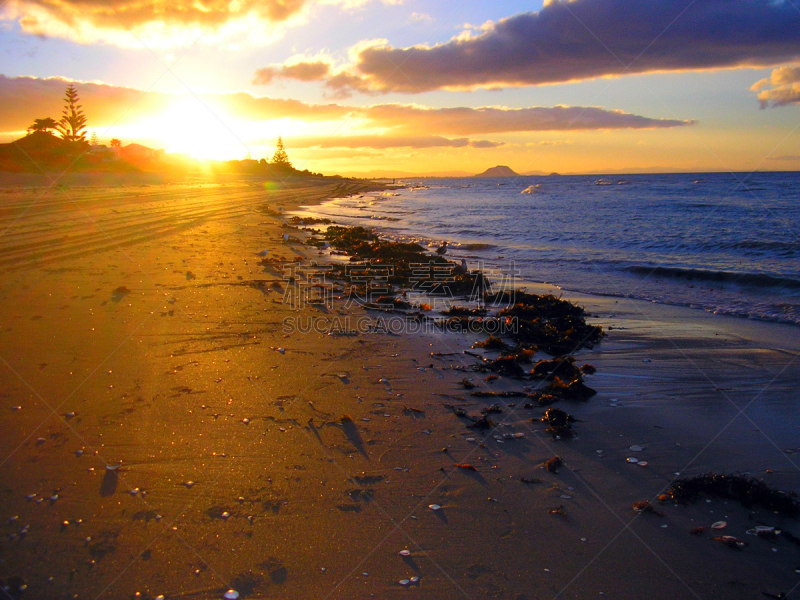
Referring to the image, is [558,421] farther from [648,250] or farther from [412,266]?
[648,250]

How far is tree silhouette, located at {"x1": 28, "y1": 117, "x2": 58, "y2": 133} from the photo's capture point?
40.4 metres

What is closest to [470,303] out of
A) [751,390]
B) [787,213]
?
[751,390]

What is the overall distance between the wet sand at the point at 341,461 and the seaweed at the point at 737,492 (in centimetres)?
10

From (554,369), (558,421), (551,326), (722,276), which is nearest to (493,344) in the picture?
(554,369)

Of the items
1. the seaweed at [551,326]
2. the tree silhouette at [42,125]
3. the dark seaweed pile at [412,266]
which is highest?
the tree silhouette at [42,125]

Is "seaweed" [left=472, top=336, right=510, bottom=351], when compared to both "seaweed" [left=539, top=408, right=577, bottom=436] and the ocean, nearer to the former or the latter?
"seaweed" [left=539, top=408, right=577, bottom=436]

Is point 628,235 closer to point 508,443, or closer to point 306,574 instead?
point 508,443

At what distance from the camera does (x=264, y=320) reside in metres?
6.20

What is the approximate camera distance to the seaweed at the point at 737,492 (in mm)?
2994

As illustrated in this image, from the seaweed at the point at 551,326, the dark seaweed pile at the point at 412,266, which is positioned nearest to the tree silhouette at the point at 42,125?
the dark seaweed pile at the point at 412,266

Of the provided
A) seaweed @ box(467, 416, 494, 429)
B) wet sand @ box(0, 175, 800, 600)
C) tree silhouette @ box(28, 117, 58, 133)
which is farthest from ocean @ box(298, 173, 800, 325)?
tree silhouette @ box(28, 117, 58, 133)

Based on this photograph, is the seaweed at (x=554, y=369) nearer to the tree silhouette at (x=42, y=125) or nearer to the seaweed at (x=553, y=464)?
the seaweed at (x=553, y=464)

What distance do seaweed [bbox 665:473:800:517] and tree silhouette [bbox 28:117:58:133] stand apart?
5136 centimetres

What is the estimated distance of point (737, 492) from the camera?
3.11 m
